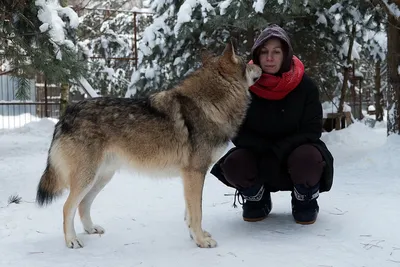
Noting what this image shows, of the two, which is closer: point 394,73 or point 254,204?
point 254,204

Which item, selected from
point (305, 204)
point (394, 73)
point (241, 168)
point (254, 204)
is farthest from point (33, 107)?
point (305, 204)

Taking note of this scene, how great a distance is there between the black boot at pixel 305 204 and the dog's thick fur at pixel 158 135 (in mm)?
749

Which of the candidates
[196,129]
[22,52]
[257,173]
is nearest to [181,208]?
[257,173]

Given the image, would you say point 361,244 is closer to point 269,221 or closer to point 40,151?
point 269,221

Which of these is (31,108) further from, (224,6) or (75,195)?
(75,195)

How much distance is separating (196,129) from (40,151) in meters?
6.31

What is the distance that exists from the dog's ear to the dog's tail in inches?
63.5

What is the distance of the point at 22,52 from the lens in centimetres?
613

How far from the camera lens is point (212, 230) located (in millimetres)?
3525

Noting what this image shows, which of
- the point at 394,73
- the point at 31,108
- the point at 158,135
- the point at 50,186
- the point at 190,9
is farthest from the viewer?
the point at 31,108

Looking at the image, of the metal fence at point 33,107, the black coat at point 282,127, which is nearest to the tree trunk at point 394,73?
the black coat at point 282,127

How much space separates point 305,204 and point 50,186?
6.82 ft

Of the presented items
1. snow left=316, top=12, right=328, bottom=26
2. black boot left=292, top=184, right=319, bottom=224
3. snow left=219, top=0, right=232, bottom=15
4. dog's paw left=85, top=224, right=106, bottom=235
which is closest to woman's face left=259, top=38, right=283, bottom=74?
black boot left=292, top=184, right=319, bottom=224

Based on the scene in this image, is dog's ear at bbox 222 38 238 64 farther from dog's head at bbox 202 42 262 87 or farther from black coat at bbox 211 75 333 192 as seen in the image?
black coat at bbox 211 75 333 192
